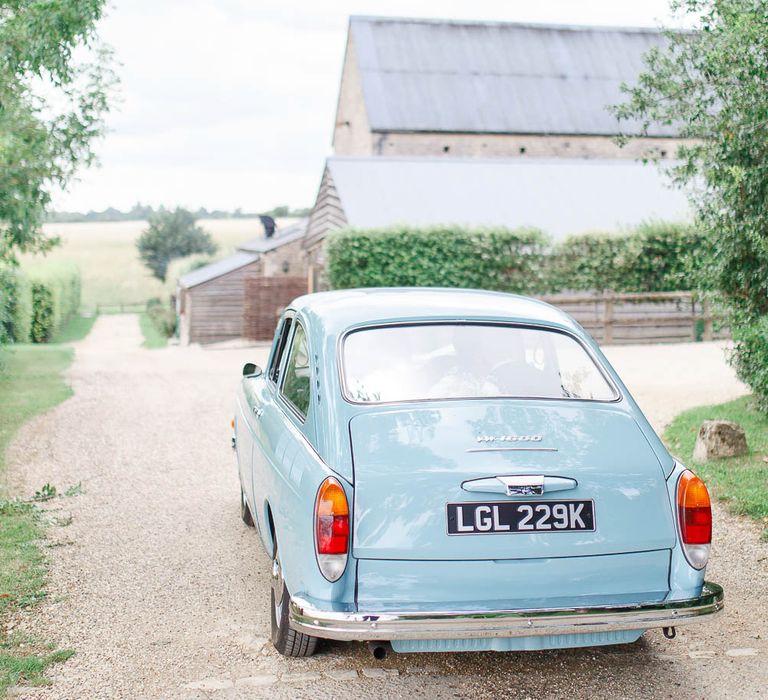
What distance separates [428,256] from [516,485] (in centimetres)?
1878

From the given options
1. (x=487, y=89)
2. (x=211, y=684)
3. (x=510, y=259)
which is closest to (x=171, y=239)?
(x=487, y=89)

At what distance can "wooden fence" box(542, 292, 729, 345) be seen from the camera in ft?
75.0

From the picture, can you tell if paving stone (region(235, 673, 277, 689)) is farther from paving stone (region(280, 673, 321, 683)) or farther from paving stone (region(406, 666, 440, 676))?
paving stone (region(406, 666, 440, 676))

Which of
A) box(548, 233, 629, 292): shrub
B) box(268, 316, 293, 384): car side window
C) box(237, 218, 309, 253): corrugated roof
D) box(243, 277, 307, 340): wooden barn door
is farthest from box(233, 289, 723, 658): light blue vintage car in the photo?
Result: box(237, 218, 309, 253): corrugated roof

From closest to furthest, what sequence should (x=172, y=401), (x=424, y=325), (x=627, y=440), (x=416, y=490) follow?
(x=416, y=490), (x=627, y=440), (x=424, y=325), (x=172, y=401)

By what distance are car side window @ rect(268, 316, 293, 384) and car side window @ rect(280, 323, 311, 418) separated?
404 mm

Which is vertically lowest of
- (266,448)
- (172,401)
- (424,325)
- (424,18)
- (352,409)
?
(172,401)

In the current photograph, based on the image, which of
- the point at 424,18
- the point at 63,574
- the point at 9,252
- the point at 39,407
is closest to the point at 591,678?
the point at 63,574

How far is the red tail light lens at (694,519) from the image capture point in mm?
3994

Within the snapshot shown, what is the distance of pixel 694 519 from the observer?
13.2 feet

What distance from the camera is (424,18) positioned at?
1550 inches

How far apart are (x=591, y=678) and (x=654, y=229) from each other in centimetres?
2005

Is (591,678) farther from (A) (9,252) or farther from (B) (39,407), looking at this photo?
(B) (39,407)

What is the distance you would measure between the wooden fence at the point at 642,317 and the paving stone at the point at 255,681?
19.2m
